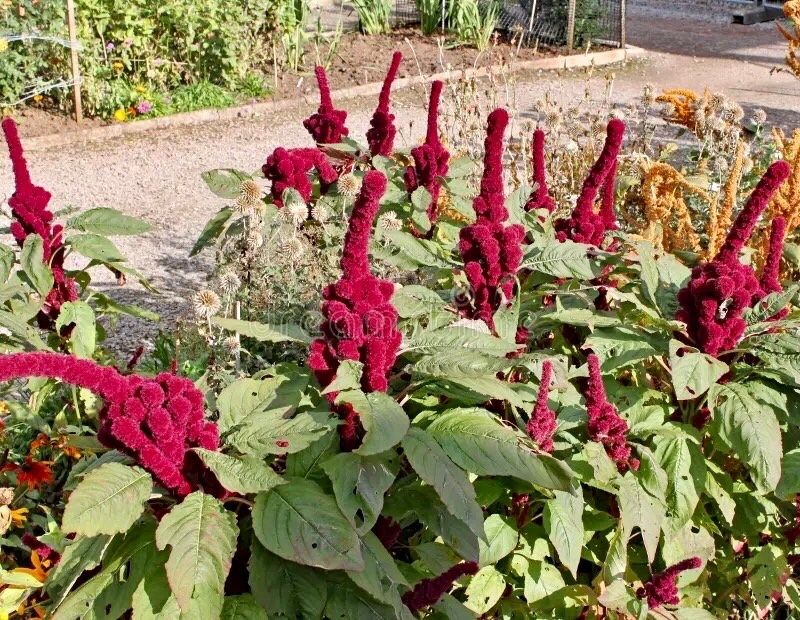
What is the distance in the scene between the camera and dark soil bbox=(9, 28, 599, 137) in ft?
26.1

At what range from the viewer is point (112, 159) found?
7.42 metres

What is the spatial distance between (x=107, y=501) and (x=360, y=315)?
516mm

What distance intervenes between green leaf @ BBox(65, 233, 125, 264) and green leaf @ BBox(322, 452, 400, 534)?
1239 mm

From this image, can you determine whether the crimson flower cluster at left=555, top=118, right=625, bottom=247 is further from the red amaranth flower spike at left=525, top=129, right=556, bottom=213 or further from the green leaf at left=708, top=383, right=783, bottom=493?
the green leaf at left=708, top=383, right=783, bottom=493

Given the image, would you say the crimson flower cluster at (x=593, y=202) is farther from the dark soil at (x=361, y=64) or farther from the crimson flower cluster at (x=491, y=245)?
the dark soil at (x=361, y=64)

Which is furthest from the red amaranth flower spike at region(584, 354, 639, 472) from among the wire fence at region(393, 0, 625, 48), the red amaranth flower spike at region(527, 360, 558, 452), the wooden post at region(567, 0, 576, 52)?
the wooden post at region(567, 0, 576, 52)

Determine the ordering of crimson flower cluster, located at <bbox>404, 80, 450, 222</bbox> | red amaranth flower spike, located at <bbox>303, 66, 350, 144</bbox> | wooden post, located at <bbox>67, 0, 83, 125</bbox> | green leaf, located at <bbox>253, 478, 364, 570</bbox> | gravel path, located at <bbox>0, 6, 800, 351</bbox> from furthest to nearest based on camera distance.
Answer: wooden post, located at <bbox>67, 0, 83, 125</bbox>
gravel path, located at <bbox>0, 6, 800, 351</bbox>
red amaranth flower spike, located at <bbox>303, 66, 350, 144</bbox>
crimson flower cluster, located at <bbox>404, 80, 450, 222</bbox>
green leaf, located at <bbox>253, 478, 364, 570</bbox>

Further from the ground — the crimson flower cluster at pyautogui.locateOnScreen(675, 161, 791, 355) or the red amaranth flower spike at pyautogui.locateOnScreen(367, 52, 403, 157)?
the red amaranth flower spike at pyautogui.locateOnScreen(367, 52, 403, 157)

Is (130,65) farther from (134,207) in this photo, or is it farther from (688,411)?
(688,411)

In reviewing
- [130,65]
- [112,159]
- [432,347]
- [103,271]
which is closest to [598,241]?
[432,347]

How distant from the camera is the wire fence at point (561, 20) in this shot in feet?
37.6

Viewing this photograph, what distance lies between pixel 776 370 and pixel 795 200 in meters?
1.18

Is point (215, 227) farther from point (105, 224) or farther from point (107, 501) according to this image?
point (107, 501)

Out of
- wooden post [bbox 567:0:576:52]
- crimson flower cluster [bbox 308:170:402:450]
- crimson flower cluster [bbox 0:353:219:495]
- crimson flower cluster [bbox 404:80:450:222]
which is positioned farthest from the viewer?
wooden post [bbox 567:0:576:52]
